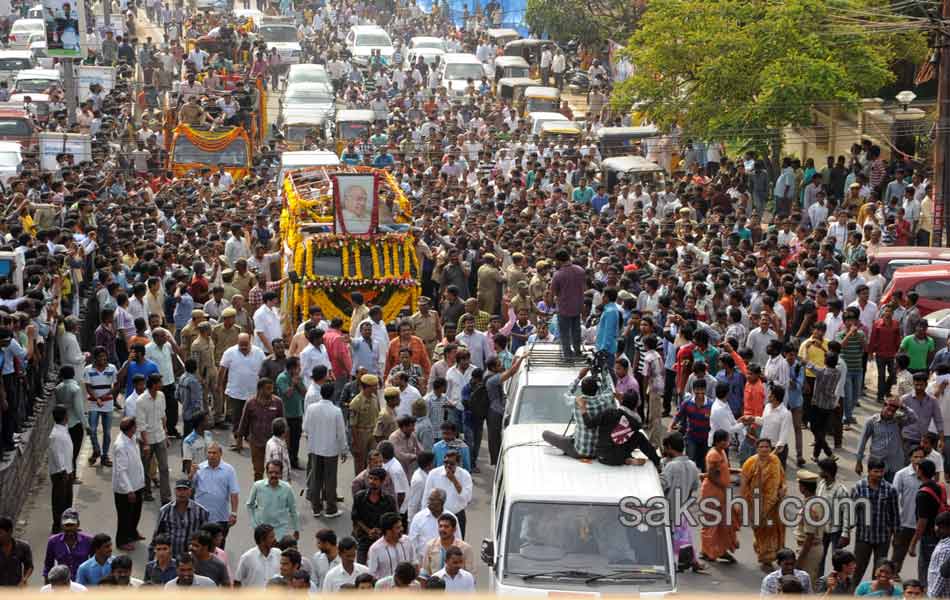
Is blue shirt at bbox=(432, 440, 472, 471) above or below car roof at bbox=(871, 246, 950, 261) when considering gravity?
below

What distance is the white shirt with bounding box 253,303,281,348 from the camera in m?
19.0

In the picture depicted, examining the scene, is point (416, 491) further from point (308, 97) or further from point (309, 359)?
point (308, 97)

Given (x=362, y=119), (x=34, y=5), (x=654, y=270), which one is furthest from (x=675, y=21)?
(x=34, y=5)

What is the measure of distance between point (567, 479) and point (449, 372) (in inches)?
214

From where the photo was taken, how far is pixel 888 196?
28406 millimetres

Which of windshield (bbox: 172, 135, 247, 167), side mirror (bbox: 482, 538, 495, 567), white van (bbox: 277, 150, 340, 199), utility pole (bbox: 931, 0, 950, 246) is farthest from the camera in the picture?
windshield (bbox: 172, 135, 247, 167)

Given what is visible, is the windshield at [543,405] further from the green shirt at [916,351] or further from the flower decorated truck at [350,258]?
the flower decorated truck at [350,258]

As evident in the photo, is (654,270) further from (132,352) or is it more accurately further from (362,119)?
(362,119)

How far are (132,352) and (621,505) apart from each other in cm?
724

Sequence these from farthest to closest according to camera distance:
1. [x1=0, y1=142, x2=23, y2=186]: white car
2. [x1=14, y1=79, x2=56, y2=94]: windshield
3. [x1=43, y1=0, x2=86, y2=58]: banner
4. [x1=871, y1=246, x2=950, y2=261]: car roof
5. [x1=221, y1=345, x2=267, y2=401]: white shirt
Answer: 1. [x1=14, y1=79, x2=56, y2=94]: windshield
2. [x1=43, y1=0, x2=86, y2=58]: banner
3. [x1=0, y1=142, x2=23, y2=186]: white car
4. [x1=871, y1=246, x2=950, y2=261]: car roof
5. [x1=221, y1=345, x2=267, y2=401]: white shirt

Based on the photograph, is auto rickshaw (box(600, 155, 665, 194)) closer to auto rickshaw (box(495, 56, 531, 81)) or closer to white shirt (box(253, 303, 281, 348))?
auto rickshaw (box(495, 56, 531, 81))

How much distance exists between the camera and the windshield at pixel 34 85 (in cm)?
4375

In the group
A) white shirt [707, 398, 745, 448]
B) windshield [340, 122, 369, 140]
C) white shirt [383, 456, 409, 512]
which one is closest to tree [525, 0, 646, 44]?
windshield [340, 122, 369, 140]

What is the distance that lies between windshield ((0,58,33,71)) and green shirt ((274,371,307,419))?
32.9 m
